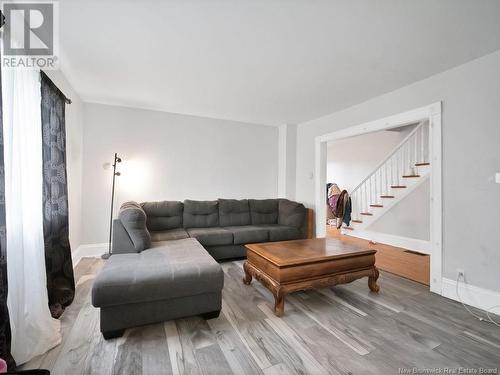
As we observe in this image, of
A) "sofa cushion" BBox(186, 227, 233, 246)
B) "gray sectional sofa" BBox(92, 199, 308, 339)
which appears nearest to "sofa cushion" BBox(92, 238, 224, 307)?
"gray sectional sofa" BBox(92, 199, 308, 339)

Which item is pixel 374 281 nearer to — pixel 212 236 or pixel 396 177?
pixel 212 236

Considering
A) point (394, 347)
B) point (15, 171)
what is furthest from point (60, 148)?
point (394, 347)

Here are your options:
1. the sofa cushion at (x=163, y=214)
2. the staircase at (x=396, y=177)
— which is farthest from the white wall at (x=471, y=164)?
the sofa cushion at (x=163, y=214)

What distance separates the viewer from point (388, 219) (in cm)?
476

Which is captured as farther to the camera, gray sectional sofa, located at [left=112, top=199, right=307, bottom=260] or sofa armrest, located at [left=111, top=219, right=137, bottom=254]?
gray sectional sofa, located at [left=112, top=199, right=307, bottom=260]

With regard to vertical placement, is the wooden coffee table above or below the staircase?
below

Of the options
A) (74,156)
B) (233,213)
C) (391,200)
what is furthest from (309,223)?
(74,156)

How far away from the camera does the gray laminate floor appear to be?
146 centimetres

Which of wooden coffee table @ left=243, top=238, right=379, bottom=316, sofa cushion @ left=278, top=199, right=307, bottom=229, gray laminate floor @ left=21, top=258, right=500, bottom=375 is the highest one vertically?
sofa cushion @ left=278, top=199, right=307, bottom=229

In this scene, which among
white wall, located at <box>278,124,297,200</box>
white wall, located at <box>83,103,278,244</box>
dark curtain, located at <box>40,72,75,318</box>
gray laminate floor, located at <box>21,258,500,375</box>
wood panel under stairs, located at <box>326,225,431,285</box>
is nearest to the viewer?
gray laminate floor, located at <box>21,258,500,375</box>

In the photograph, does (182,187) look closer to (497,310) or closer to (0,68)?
(0,68)

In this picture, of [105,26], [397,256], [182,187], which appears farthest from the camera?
[182,187]

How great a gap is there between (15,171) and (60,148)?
33.6 inches

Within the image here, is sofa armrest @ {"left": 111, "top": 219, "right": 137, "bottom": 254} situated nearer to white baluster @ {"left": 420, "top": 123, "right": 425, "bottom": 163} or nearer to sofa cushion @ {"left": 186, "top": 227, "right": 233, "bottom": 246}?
sofa cushion @ {"left": 186, "top": 227, "right": 233, "bottom": 246}
